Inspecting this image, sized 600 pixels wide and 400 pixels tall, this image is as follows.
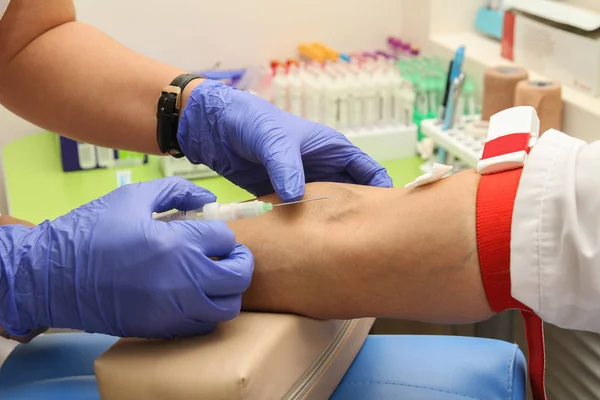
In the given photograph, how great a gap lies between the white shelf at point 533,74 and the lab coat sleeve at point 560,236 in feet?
3.15

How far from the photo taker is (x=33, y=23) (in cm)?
150

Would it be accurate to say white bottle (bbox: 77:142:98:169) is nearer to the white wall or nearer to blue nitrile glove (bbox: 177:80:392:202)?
the white wall

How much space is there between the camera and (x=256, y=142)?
Answer: 3.94ft

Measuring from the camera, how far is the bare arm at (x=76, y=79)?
1419 millimetres

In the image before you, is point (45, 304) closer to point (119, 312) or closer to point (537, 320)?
point (119, 312)

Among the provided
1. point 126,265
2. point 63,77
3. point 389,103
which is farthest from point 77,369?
point 389,103

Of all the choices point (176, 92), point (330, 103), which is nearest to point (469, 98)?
point (330, 103)

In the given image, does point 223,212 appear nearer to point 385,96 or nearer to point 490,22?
point 385,96

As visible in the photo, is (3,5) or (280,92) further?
(280,92)

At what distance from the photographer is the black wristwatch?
135cm

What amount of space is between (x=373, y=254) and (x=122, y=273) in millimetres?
355

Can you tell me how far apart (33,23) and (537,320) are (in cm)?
118

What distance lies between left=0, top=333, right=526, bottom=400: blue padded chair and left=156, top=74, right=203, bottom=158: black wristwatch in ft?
1.33

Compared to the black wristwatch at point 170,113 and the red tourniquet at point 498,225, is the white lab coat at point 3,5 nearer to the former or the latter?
the black wristwatch at point 170,113
